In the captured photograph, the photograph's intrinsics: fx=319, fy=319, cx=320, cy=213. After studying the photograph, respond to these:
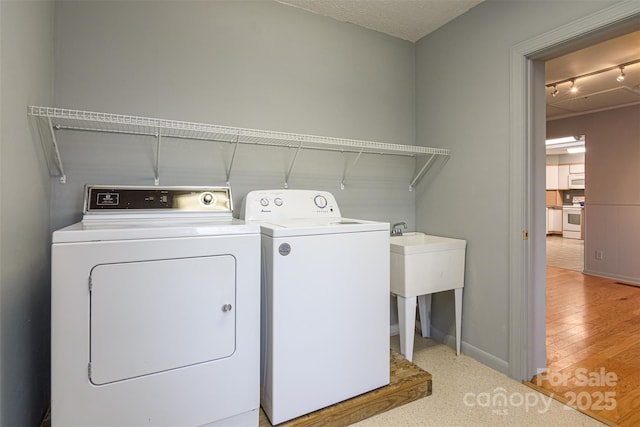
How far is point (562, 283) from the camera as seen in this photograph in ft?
14.0

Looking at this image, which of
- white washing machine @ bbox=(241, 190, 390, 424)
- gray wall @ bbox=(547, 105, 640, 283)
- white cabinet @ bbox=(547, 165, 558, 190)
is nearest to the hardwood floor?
gray wall @ bbox=(547, 105, 640, 283)

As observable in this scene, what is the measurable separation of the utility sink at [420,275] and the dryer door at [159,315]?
116 cm

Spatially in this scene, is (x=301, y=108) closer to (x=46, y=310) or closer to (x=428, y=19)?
(x=428, y=19)

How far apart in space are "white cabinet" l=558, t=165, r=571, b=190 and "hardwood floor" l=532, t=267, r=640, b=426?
6153mm

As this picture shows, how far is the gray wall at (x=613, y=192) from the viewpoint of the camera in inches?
171

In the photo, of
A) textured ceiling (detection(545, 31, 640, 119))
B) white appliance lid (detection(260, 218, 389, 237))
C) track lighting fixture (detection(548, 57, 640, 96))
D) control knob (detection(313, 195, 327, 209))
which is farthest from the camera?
track lighting fixture (detection(548, 57, 640, 96))

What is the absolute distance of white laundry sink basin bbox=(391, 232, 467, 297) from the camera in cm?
206

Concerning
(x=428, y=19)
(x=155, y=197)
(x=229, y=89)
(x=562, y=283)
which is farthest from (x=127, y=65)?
(x=562, y=283)

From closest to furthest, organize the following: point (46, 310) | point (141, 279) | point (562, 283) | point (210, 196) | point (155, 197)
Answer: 1. point (141, 279)
2. point (46, 310)
3. point (155, 197)
4. point (210, 196)
5. point (562, 283)

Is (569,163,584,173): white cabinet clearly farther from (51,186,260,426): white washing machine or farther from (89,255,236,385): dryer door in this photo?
(89,255,236,385): dryer door

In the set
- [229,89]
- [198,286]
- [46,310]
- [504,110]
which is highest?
[229,89]

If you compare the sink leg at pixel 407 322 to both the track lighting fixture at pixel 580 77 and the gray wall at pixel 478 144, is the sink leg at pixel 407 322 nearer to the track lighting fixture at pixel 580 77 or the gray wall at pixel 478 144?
the gray wall at pixel 478 144

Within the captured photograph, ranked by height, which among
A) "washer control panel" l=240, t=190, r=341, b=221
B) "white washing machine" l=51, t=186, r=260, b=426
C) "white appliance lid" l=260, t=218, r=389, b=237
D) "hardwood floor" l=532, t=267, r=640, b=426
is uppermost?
"washer control panel" l=240, t=190, r=341, b=221

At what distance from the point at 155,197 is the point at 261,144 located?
78 centimetres
